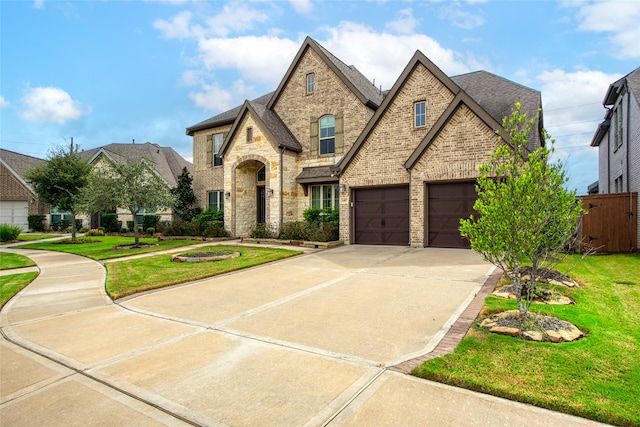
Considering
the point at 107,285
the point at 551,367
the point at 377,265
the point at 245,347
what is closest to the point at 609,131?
the point at 377,265

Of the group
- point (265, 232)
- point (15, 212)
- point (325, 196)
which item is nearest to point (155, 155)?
point (15, 212)

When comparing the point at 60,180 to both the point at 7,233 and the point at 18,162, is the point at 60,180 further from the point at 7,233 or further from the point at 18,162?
the point at 18,162

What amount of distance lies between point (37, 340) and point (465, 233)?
6.43m

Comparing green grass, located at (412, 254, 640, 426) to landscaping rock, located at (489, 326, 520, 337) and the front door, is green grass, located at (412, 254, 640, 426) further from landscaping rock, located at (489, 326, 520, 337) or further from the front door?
the front door

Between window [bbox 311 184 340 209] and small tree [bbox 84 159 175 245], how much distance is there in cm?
760

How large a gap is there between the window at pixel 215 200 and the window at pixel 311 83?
8790 millimetres

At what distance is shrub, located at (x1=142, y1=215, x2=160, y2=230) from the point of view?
25281 millimetres

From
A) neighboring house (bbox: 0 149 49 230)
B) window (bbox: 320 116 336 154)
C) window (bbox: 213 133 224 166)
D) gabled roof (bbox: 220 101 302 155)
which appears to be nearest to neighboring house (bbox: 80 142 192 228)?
neighboring house (bbox: 0 149 49 230)

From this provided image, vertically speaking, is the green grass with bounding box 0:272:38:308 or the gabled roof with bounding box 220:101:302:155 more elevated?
the gabled roof with bounding box 220:101:302:155

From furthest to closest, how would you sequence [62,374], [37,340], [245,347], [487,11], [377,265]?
[377,265] < [487,11] < [37,340] < [245,347] < [62,374]

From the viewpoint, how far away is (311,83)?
1939 centimetres

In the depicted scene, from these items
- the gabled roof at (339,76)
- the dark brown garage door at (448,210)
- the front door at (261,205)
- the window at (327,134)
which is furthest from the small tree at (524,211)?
the front door at (261,205)

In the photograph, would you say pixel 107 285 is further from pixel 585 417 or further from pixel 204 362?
pixel 585 417

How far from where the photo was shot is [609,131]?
Answer: 1977 centimetres
